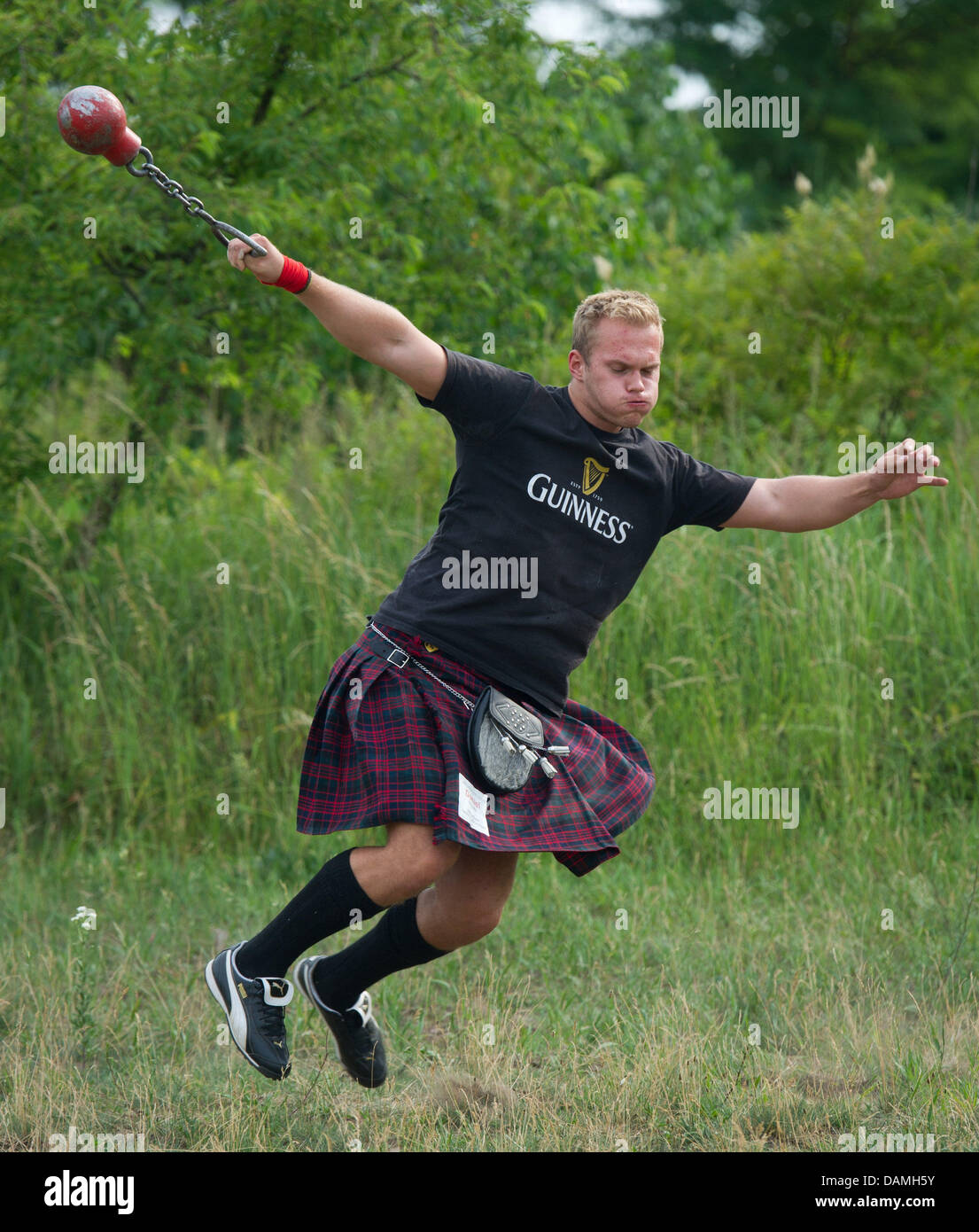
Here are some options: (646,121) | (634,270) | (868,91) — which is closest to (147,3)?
(634,270)

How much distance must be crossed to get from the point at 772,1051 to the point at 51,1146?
6.56 ft

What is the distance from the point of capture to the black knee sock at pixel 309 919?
3.21m

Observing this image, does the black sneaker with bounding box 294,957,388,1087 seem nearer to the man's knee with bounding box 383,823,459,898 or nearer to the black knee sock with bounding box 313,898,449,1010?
the black knee sock with bounding box 313,898,449,1010

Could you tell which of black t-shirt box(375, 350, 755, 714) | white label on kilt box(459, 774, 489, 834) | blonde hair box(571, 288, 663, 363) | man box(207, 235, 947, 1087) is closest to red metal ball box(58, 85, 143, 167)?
man box(207, 235, 947, 1087)

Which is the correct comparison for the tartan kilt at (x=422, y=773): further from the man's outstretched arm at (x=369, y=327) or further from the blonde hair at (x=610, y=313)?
the blonde hair at (x=610, y=313)

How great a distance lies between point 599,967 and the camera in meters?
4.56

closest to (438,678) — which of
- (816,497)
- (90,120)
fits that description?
(816,497)

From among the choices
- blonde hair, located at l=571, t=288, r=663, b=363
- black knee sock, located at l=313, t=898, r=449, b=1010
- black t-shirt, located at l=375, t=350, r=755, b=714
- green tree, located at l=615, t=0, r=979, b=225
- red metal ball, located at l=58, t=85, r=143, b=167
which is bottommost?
black knee sock, located at l=313, t=898, r=449, b=1010

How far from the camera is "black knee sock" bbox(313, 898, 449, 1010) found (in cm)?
350

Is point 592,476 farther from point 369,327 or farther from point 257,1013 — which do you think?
point 257,1013

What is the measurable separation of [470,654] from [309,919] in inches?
29.4

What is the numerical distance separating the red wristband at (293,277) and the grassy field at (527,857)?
205 centimetres

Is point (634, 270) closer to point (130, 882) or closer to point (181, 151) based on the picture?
point (181, 151)

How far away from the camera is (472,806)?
3.19 metres
